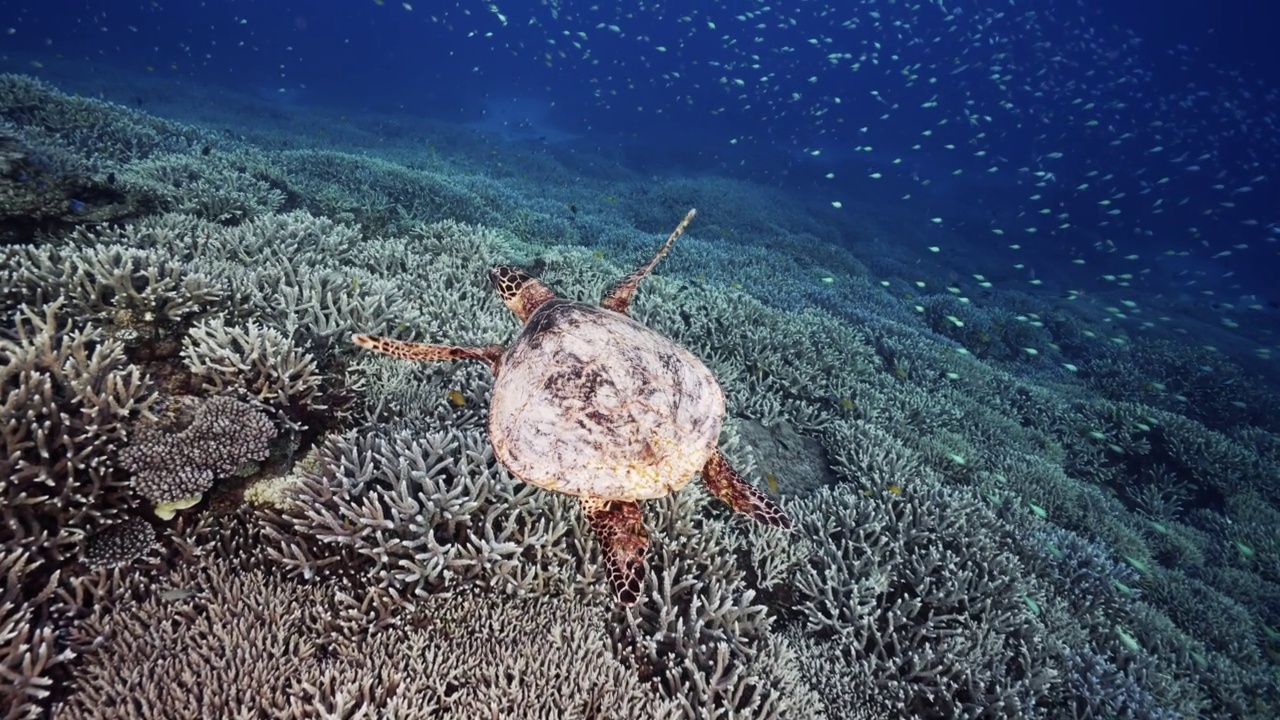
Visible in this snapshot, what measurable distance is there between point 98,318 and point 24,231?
270 centimetres

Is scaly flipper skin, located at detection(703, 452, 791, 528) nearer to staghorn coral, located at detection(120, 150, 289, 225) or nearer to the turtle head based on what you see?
the turtle head

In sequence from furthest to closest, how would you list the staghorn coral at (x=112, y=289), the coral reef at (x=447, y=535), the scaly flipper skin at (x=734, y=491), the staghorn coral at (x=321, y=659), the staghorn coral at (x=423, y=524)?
the staghorn coral at (x=112, y=289), the scaly flipper skin at (x=734, y=491), the staghorn coral at (x=423, y=524), the coral reef at (x=447, y=535), the staghorn coral at (x=321, y=659)

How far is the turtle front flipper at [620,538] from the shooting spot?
284cm

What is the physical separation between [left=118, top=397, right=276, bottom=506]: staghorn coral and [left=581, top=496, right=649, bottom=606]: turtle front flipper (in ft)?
7.13

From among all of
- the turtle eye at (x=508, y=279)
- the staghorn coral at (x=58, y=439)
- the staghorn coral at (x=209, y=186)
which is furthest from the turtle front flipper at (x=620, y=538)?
the staghorn coral at (x=209, y=186)

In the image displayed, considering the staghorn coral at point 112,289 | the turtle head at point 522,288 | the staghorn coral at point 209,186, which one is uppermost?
the turtle head at point 522,288

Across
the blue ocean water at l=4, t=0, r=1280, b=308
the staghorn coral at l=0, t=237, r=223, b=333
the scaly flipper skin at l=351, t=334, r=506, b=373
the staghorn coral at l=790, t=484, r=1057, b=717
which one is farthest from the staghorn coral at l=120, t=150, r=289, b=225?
the blue ocean water at l=4, t=0, r=1280, b=308

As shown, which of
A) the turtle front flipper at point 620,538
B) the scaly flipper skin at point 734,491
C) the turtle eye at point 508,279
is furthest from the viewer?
the turtle eye at point 508,279

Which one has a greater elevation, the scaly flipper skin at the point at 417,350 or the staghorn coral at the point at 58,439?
the scaly flipper skin at the point at 417,350

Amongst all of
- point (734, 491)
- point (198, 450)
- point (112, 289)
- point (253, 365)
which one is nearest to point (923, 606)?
point (734, 491)

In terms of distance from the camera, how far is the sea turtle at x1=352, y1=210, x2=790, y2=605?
2.74 metres

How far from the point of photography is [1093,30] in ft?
245

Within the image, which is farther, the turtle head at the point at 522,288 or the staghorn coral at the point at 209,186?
Result: the staghorn coral at the point at 209,186

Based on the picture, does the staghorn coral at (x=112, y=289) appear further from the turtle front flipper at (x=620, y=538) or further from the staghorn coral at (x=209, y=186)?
the turtle front flipper at (x=620, y=538)
